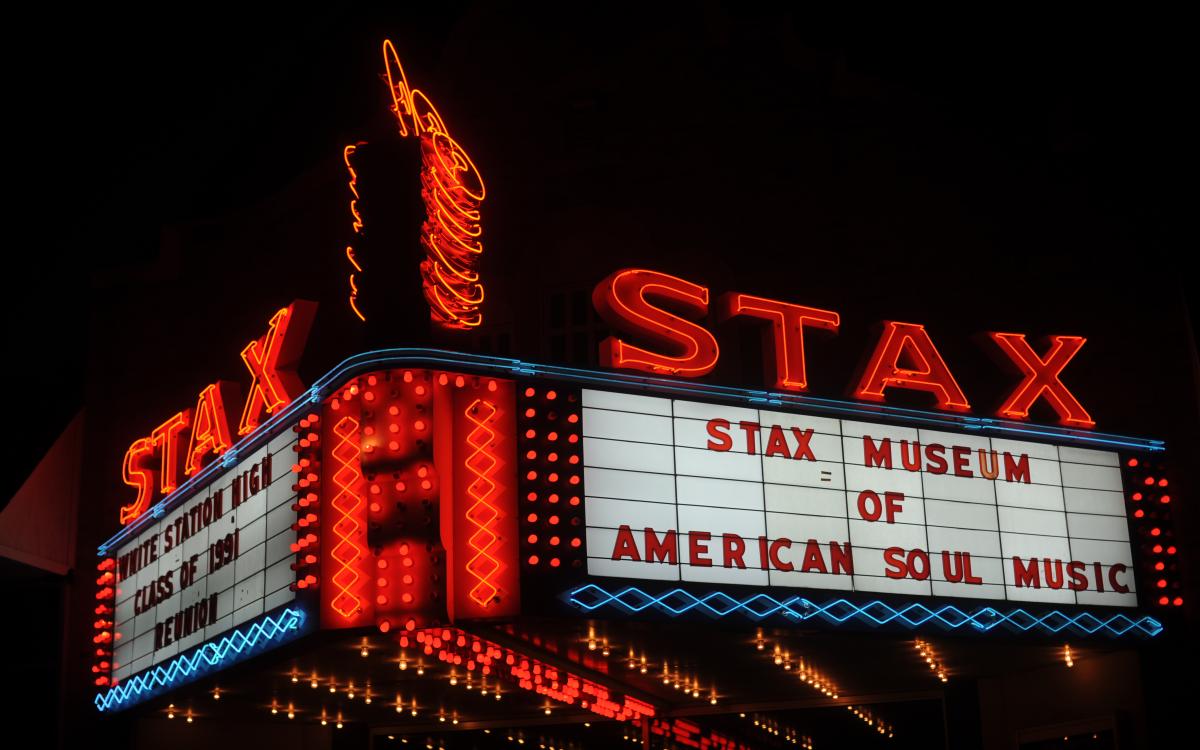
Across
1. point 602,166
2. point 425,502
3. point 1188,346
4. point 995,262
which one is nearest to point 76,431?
point 602,166

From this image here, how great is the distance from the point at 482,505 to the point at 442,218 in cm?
348

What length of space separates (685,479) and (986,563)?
12.4 ft

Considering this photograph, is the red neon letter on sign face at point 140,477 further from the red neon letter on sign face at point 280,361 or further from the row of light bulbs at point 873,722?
the row of light bulbs at point 873,722

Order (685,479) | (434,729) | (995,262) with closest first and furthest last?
(685,479)
(995,262)
(434,729)

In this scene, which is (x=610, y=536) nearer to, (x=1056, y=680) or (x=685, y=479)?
(x=685, y=479)

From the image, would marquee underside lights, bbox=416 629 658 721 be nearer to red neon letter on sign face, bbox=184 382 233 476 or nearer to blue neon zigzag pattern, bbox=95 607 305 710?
blue neon zigzag pattern, bbox=95 607 305 710

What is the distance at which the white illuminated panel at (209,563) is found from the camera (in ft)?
49.7

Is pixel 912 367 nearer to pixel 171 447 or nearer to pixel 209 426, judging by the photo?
pixel 209 426

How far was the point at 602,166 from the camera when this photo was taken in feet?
63.6

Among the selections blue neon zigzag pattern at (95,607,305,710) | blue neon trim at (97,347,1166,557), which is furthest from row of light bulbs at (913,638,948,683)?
blue neon zigzag pattern at (95,607,305,710)

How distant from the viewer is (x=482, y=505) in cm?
1388

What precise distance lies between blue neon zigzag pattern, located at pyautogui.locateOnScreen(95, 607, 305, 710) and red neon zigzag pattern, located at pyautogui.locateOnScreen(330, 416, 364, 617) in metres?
0.56

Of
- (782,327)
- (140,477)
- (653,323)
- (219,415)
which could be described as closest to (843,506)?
(782,327)

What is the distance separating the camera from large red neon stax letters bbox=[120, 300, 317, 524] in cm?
1633
